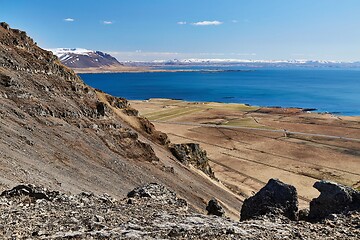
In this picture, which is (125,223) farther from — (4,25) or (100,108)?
(4,25)

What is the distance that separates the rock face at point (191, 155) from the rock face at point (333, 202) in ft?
123

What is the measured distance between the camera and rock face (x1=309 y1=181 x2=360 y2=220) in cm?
2188

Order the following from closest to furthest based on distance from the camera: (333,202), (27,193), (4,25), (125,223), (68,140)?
(125,223) < (27,193) < (333,202) < (68,140) < (4,25)

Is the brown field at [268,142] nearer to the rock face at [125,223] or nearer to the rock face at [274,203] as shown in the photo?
the rock face at [274,203]

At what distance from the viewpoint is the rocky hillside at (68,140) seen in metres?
34.8

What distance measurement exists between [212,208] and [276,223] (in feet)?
26.6

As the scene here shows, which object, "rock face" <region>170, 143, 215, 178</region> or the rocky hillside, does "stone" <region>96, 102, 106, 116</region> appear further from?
"rock face" <region>170, 143, 215, 178</region>

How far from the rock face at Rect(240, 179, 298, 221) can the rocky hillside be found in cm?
1440

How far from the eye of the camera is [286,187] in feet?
77.9

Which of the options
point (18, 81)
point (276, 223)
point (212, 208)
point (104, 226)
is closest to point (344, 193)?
point (276, 223)

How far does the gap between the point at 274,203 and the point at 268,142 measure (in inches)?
3203

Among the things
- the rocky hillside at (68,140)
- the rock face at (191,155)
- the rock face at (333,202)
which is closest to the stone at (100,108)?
the rocky hillside at (68,140)

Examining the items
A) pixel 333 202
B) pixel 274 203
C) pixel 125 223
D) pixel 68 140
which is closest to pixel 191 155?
pixel 68 140

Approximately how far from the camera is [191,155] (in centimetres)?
6388
